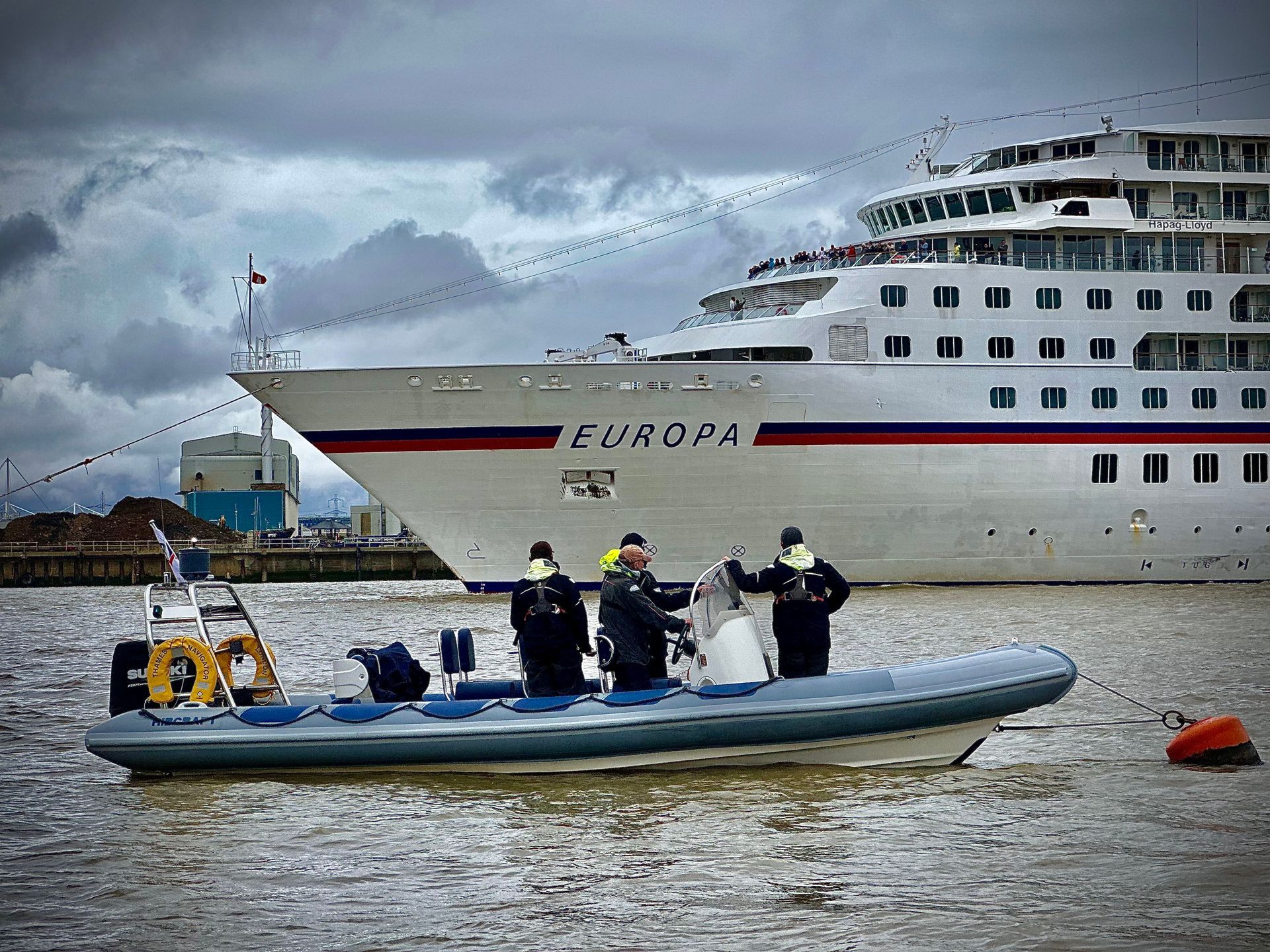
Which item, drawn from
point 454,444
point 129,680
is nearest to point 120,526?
point 454,444

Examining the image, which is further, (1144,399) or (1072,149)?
(1072,149)

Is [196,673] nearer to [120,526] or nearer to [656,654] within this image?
[656,654]

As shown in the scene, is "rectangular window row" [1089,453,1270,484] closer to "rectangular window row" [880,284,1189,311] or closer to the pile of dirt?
"rectangular window row" [880,284,1189,311]

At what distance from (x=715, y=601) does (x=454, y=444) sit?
16.1 metres

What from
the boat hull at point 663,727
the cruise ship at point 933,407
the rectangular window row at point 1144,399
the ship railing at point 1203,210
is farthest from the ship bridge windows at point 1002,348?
the boat hull at point 663,727

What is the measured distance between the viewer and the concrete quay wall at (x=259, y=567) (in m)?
49.0

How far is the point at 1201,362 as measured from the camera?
2798cm

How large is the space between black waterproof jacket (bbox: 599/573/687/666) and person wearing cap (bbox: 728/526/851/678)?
22.1 inches

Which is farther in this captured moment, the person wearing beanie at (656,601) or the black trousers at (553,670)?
the black trousers at (553,670)

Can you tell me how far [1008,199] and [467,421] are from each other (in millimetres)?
12029

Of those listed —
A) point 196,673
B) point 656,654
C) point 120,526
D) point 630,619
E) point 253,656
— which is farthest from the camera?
point 120,526

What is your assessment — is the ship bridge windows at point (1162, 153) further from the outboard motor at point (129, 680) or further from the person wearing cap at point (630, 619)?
the outboard motor at point (129, 680)

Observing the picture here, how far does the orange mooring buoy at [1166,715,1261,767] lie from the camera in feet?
29.9

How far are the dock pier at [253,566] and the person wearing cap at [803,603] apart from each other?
40.3 m
